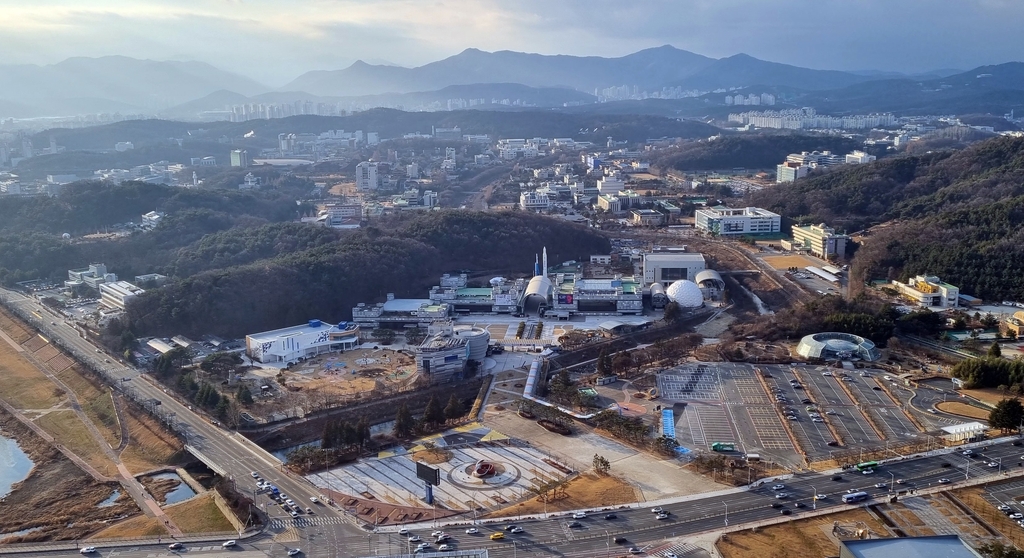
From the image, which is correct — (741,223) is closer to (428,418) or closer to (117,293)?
(428,418)

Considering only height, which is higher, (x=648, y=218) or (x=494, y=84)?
(x=494, y=84)

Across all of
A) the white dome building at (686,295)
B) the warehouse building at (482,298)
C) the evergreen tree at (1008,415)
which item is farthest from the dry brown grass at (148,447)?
the evergreen tree at (1008,415)

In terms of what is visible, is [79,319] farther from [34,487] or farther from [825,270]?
[825,270]

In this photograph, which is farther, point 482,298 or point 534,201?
point 534,201

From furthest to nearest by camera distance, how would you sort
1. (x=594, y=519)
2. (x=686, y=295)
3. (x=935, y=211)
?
(x=935, y=211)
(x=686, y=295)
(x=594, y=519)

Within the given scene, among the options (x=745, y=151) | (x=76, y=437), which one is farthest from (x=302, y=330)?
(x=745, y=151)

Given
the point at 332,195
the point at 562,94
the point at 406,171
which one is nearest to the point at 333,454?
the point at 332,195
